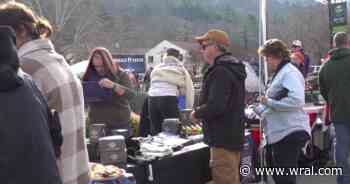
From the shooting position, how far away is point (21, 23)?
2.06m

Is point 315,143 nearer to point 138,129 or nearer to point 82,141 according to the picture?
point 138,129

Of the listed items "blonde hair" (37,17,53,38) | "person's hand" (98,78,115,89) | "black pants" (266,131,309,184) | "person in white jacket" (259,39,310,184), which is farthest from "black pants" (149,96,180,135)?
"blonde hair" (37,17,53,38)

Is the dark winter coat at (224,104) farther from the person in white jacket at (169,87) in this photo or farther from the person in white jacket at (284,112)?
the person in white jacket at (169,87)

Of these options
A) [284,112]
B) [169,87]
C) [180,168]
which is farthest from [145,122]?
[284,112]

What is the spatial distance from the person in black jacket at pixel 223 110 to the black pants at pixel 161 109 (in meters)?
1.54

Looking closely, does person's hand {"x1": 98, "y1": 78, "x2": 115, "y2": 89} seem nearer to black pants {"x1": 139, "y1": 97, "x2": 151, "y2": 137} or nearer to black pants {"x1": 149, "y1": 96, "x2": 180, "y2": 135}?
black pants {"x1": 149, "y1": 96, "x2": 180, "y2": 135}

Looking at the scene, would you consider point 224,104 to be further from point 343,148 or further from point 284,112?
point 343,148

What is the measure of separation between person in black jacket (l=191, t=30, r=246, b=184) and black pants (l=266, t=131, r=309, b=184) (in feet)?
1.63

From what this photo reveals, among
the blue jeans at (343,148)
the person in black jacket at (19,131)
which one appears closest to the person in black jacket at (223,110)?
the blue jeans at (343,148)

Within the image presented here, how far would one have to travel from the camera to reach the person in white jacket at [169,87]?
5.23m

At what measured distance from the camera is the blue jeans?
464 centimetres

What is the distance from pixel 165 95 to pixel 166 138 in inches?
42.3

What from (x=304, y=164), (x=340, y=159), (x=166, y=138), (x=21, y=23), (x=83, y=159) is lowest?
(x=304, y=164)

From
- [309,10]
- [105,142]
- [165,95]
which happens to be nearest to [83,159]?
[105,142]
